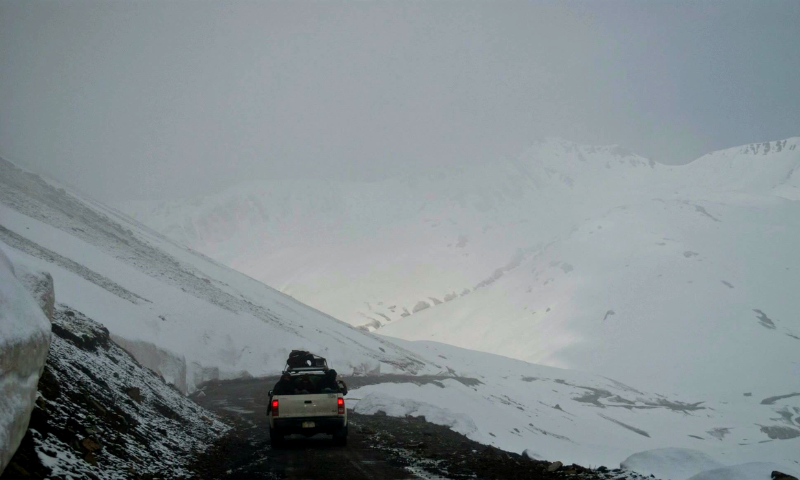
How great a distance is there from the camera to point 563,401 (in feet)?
265

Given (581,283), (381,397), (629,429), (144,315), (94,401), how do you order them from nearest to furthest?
(94,401), (381,397), (144,315), (629,429), (581,283)

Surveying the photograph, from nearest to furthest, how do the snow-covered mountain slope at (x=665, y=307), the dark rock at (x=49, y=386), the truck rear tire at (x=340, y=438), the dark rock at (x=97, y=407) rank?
the dark rock at (x=49, y=386)
the dark rock at (x=97, y=407)
the truck rear tire at (x=340, y=438)
the snow-covered mountain slope at (x=665, y=307)

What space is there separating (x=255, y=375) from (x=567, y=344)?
108338mm

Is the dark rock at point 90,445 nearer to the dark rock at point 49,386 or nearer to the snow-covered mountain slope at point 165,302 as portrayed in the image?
the dark rock at point 49,386

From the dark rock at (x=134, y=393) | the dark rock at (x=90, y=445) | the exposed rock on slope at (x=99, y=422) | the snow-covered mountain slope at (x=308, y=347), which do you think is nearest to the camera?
the exposed rock on slope at (x=99, y=422)

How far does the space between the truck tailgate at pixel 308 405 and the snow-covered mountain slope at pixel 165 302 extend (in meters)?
21.9

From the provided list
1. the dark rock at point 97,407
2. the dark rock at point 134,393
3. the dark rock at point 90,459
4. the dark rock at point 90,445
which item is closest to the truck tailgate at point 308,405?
the dark rock at point 134,393

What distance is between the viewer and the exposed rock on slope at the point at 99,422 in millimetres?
9070

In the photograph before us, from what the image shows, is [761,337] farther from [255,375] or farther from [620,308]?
[255,375]

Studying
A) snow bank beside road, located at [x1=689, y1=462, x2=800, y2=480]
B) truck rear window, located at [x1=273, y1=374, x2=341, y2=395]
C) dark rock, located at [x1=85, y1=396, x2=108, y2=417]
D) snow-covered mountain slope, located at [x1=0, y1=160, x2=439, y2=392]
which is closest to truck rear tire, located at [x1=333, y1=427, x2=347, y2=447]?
truck rear window, located at [x1=273, y1=374, x2=341, y2=395]

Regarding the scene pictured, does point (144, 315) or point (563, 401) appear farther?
point (563, 401)

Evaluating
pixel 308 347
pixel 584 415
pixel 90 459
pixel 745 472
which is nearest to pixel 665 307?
pixel 584 415

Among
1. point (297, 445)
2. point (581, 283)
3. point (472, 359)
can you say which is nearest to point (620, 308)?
point (581, 283)

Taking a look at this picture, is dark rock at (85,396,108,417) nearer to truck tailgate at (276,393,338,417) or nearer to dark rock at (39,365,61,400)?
dark rock at (39,365,61,400)
